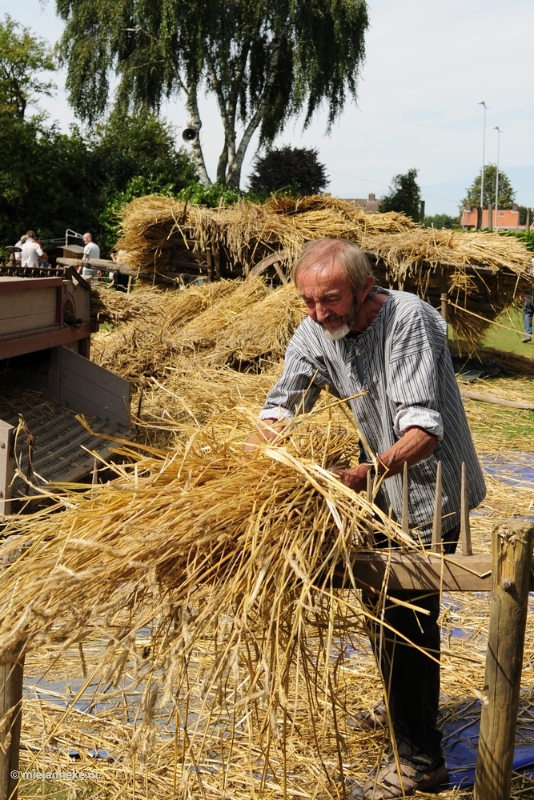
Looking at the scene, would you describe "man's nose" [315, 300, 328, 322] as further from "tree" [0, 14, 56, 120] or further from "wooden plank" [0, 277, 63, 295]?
"tree" [0, 14, 56, 120]

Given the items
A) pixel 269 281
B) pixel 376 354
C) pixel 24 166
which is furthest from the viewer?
pixel 24 166

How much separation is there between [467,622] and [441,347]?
1.78m

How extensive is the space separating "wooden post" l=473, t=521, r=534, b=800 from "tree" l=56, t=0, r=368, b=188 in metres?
26.6

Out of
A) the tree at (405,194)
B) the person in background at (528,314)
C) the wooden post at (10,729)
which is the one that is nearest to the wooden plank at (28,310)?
the wooden post at (10,729)

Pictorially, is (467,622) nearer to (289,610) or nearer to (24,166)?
(289,610)

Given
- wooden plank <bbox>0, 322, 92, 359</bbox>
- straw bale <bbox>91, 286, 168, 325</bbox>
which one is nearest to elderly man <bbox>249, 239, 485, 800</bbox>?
wooden plank <bbox>0, 322, 92, 359</bbox>

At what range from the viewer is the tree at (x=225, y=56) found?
26156mm

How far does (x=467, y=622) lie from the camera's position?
12.6 feet

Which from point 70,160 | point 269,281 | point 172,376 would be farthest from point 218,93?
point 172,376

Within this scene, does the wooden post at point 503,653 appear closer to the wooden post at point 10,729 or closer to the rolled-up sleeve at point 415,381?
the rolled-up sleeve at point 415,381

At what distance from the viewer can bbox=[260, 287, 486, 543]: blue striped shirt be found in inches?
97.3

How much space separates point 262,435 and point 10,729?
3.45 feet

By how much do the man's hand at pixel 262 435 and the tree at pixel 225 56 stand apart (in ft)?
84.9

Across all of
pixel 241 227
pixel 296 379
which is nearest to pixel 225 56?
pixel 241 227
